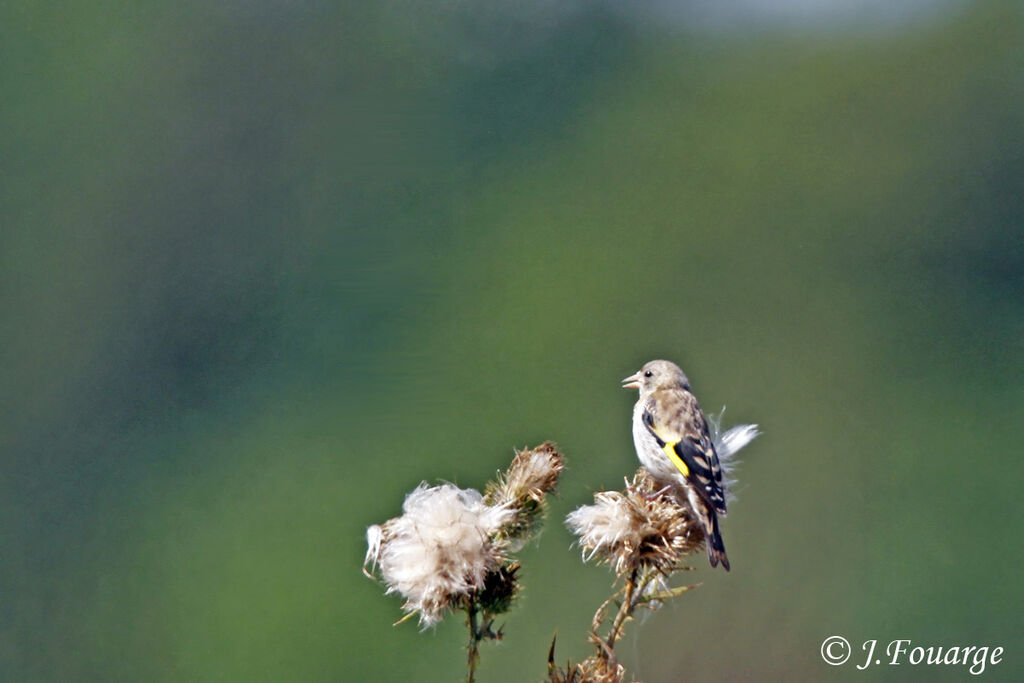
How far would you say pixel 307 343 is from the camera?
1753 centimetres

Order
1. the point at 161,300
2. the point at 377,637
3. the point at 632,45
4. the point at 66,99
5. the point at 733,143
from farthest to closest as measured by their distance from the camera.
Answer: the point at 632,45 < the point at 733,143 < the point at 66,99 < the point at 161,300 < the point at 377,637

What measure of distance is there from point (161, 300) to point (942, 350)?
13844 mm

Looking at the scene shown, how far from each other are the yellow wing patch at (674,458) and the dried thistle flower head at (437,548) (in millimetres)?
861

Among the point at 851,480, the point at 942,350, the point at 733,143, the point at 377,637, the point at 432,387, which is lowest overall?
the point at 377,637

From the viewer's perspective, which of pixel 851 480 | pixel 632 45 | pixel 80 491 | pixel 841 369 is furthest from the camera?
pixel 632 45

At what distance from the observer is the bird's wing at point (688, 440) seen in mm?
3117

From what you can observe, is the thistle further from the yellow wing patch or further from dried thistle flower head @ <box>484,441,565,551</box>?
the yellow wing patch

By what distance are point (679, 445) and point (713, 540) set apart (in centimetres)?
70

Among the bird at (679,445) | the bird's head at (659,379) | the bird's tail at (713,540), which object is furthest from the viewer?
the bird's head at (659,379)

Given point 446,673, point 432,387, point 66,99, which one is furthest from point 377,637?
point 66,99

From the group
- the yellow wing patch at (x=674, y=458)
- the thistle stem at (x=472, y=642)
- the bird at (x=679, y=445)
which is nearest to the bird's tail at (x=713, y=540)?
Result: the bird at (x=679, y=445)

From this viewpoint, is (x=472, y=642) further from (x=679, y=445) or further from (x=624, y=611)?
(x=679, y=445)

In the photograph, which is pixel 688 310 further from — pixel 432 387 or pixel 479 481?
pixel 479 481

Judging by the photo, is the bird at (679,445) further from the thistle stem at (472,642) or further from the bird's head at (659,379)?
the thistle stem at (472,642)
